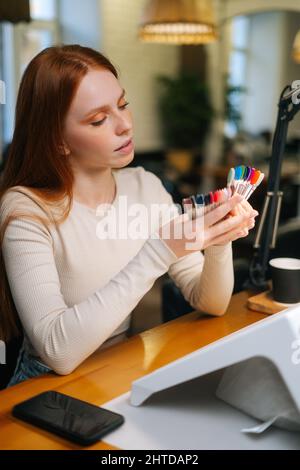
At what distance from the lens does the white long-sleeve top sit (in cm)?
102

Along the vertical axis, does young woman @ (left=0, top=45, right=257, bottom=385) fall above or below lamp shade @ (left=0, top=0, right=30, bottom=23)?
below

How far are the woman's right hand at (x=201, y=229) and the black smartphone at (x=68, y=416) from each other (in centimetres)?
28

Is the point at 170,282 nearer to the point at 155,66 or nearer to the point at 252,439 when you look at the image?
the point at 252,439

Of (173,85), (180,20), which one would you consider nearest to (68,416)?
(180,20)

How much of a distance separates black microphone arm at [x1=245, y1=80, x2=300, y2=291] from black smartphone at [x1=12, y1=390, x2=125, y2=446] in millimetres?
704

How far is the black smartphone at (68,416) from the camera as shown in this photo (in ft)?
2.56

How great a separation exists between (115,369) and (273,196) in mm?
624

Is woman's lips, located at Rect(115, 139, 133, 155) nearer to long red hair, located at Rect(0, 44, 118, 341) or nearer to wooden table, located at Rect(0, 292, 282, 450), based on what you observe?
long red hair, located at Rect(0, 44, 118, 341)

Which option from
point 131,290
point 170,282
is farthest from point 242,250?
point 131,290

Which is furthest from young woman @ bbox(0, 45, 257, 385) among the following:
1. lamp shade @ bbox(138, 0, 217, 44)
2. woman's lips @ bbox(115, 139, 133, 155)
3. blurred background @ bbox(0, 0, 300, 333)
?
blurred background @ bbox(0, 0, 300, 333)

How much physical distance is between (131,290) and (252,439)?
1.09 ft

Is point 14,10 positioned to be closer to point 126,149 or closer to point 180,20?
point 126,149

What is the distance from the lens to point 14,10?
5.72ft
